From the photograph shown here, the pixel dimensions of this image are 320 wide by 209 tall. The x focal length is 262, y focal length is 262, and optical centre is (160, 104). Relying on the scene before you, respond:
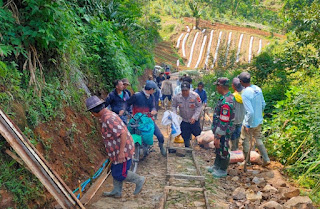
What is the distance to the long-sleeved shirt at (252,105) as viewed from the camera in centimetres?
534

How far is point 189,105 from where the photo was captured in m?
6.29

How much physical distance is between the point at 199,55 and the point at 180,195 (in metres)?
41.0

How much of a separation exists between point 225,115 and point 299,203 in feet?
6.04

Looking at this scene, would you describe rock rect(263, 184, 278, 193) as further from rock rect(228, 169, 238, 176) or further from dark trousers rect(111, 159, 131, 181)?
dark trousers rect(111, 159, 131, 181)

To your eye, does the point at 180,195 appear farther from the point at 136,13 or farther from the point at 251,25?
the point at 251,25

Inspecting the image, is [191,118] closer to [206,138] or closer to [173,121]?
[173,121]

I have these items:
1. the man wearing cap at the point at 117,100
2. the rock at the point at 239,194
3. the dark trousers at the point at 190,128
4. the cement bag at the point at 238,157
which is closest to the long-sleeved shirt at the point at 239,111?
the cement bag at the point at 238,157

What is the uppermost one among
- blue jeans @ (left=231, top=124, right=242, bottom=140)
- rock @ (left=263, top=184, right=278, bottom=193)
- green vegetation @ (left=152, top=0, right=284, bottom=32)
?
green vegetation @ (left=152, top=0, right=284, bottom=32)

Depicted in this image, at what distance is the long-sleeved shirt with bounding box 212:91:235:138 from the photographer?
4.93 metres

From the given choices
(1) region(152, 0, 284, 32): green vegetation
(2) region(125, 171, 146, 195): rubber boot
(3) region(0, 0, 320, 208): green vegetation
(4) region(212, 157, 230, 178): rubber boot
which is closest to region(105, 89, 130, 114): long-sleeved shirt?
(3) region(0, 0, 320, 208): green vegetation

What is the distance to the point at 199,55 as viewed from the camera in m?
44.0

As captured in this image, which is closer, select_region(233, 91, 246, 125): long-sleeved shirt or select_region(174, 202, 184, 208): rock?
select_region(174, 202, 184, 208): rock

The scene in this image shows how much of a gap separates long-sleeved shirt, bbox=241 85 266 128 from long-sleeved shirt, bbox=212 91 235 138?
0.48 meters

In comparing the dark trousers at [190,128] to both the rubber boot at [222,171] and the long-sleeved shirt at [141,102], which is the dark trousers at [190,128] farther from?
the rubber boot at [222,171]
